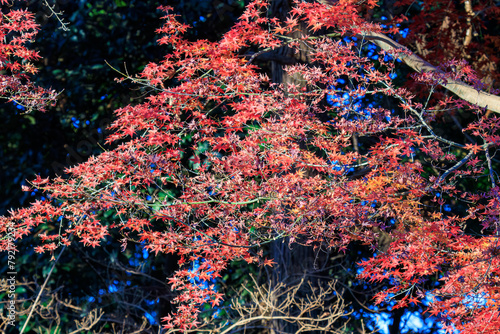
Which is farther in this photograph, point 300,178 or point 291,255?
point 291,255

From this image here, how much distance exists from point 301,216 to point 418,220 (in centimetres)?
179

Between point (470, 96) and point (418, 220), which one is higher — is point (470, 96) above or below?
above

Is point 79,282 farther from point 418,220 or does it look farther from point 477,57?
point 477,57

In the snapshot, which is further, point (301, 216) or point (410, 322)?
point (410, 322)

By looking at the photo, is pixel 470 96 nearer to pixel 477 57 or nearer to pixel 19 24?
pixel 477 57

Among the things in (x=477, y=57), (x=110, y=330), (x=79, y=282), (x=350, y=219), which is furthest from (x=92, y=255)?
(x=477, y=57)

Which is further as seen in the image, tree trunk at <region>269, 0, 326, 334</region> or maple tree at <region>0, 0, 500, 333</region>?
tree trunk at <region>269, 0, 326, 334</region>

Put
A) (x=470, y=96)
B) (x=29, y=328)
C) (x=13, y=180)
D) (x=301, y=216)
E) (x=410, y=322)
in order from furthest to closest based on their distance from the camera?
(x=410, y=322), (x=13, y=180), (x=29, y=328), (x=470, y=96), (x=301, y=216)

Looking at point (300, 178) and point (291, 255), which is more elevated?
point (300, 178)

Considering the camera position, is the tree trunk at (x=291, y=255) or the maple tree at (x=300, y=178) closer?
the maple tree at (x=300, y=178)

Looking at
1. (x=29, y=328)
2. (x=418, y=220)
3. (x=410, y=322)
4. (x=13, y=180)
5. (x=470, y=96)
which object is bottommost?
(x=410, y=322)

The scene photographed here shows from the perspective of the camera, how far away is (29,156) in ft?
23.9

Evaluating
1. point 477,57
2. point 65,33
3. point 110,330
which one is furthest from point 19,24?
point 477,57

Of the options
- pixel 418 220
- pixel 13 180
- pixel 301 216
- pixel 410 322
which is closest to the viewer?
pixel 301 216
